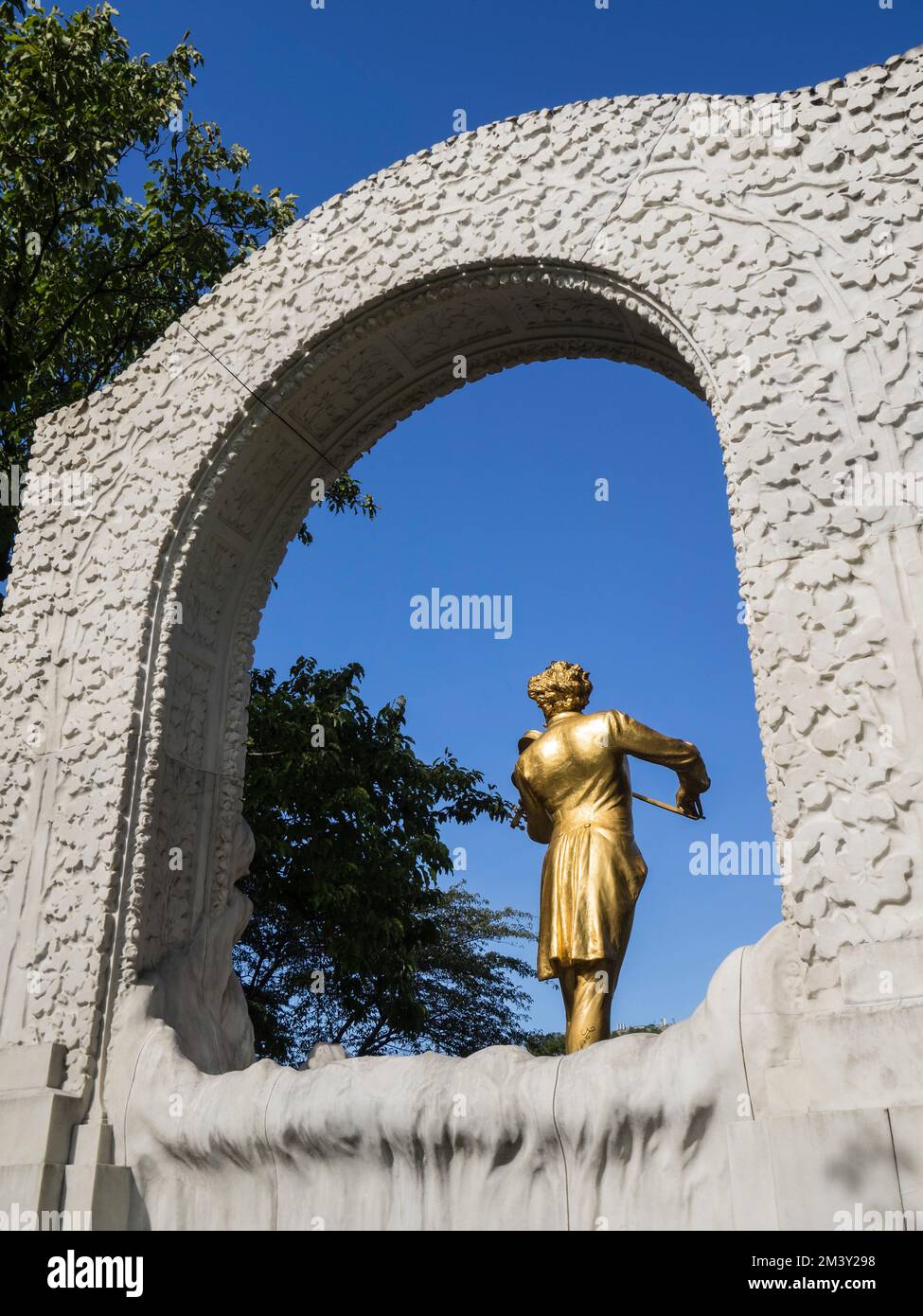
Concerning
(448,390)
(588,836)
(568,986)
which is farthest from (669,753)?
(448,390)

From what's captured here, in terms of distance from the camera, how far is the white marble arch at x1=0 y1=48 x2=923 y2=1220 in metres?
3.87

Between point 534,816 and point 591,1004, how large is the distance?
37.0 inches

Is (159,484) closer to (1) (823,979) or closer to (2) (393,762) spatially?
(1) (823,979)

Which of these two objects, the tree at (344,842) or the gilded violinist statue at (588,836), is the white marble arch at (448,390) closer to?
the gilded violinist statue at (588,836)

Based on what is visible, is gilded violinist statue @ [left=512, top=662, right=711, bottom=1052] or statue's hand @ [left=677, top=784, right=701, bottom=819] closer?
gilded violinist statue @ [left=512, top=662, right=711, bottom=1052]

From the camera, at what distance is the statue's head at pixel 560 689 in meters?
5.52

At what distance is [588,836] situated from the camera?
506 centimetres

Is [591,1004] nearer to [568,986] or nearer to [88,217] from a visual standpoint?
[568,986]

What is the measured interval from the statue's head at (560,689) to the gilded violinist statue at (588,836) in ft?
0.12

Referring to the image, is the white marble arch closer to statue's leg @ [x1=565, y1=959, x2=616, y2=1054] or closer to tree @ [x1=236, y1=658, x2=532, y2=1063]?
statue's leg @ [x1=565, y1=959, x2=616, y2=1054]

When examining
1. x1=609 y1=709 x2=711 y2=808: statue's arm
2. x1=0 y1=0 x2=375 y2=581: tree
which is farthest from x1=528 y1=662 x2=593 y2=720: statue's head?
x1=0 y1=0 x2=375 y2=581: tree

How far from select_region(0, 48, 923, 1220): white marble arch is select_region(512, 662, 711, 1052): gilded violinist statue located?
3.59ft
